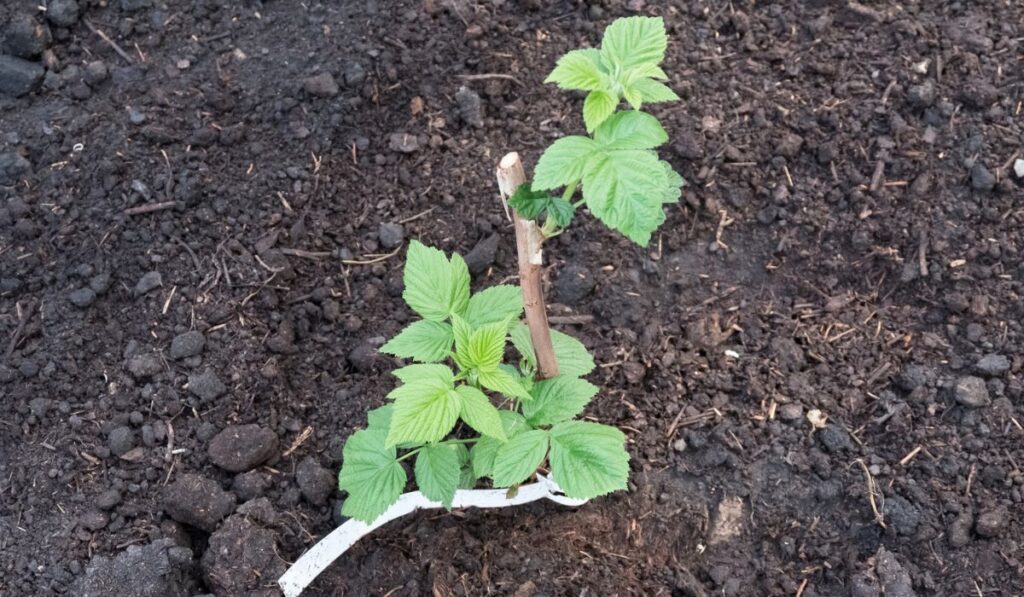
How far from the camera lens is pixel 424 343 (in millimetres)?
2271

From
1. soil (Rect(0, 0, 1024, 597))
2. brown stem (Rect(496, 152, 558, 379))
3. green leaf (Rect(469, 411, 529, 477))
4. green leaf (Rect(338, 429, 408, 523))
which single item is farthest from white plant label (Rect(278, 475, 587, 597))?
brown stem (Rect(496, 152, 558, 379))

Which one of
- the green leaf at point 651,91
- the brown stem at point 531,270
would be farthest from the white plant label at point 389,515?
the green leaf at point 651,91

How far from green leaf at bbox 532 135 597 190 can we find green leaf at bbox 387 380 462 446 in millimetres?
526

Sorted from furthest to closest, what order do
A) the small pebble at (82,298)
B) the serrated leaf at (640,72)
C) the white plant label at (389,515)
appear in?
the small pebble at (82,298) → the white plant label at (389,515) → the serrated leaf at (640,72)

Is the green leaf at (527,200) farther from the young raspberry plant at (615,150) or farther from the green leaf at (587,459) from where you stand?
the green leaf at (587,459)

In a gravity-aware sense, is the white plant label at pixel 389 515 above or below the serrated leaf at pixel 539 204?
below

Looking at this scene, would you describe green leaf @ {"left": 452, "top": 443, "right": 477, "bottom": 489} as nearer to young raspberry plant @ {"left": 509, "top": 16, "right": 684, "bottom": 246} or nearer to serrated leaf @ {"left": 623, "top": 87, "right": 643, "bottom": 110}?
young raspberry plant @ {"left": 509, "top": 16, "right": 684, "bottom": 246}

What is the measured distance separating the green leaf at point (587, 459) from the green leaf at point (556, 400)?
0.03 metres

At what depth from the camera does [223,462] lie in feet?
9.16

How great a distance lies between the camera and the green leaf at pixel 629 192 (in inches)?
73.5

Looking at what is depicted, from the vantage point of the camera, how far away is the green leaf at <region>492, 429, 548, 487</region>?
7.30 feet

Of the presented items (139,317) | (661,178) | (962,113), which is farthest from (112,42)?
(962,113)

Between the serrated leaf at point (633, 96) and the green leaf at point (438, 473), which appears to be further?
the green leaf at point (438, 473)

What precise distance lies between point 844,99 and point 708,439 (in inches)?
56.1
